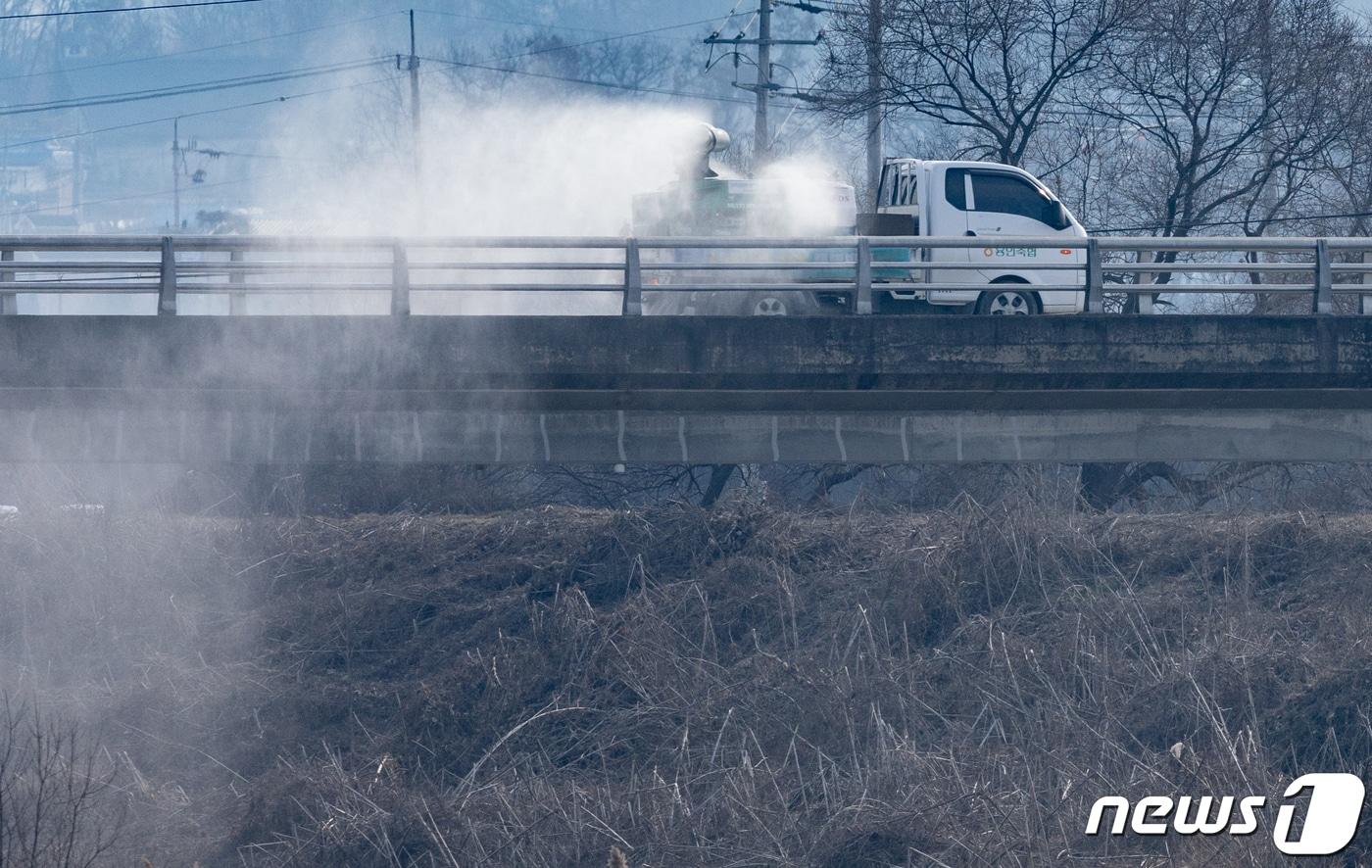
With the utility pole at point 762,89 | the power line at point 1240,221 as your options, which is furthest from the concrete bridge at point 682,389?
the utility pole at point 762,89

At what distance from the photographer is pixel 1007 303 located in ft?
51.5

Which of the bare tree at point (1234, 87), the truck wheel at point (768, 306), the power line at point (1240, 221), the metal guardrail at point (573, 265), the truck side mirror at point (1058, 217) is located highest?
the bare tree at point (1234, 87)

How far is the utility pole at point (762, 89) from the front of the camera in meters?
25.6

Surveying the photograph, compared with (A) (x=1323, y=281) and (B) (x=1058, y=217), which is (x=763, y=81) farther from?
(A) (x=1323, y=281)

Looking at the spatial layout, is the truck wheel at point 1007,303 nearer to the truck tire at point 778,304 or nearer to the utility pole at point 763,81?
the truck tire at point 778,304

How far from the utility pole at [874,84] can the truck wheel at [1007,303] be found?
20.8 feet

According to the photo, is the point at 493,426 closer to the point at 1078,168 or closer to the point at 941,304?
the point at 941,304

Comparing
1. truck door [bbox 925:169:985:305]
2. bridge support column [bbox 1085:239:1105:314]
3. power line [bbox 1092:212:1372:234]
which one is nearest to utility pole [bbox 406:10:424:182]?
power line [bbox 1092:212:1372:234]

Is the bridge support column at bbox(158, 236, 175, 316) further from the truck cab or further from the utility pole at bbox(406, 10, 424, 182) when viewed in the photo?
the utility pole at bbox(406, 10, 424, 182)

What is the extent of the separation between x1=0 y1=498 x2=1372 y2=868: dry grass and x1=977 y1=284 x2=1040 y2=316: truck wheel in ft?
7.80

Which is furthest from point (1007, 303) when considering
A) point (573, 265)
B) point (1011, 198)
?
point (573, 265)

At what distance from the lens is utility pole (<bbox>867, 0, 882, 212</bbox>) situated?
21844mm

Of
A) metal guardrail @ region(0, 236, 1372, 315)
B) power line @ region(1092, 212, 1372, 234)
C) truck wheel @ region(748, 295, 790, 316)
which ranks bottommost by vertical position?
truck wheel @ region(748, 295, 790, 316)

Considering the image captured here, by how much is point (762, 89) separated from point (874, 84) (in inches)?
210
